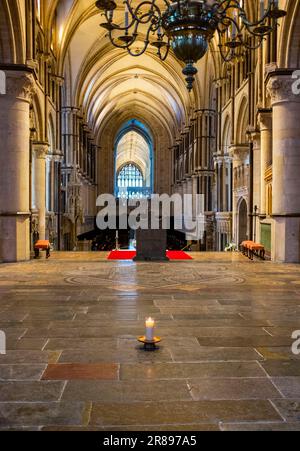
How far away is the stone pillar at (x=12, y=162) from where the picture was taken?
44.6 feet

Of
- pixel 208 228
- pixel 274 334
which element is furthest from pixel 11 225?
pixel 208 228

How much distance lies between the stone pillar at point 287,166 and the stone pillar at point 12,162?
22.6 feet

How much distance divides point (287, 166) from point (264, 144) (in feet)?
11.6

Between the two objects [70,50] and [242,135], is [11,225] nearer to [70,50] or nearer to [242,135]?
[242,135]

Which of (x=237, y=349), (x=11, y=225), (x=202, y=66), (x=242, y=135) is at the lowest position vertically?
(x=237, y=349)

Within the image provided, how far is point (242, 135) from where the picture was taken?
22375mm

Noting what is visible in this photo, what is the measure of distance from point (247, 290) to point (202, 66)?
945 inches

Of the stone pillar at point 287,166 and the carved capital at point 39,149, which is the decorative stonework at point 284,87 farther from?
the carved capital at point 39,149

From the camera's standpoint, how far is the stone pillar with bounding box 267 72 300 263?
13.3 m

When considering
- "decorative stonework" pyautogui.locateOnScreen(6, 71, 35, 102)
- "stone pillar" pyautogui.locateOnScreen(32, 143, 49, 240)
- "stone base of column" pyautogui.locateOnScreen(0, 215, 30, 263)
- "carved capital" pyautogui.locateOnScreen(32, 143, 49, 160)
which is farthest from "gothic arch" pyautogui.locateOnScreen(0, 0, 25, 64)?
"stone pillar" pyautogui.locateOnScreen(32, 143, 49, 240)

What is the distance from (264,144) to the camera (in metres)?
16.8

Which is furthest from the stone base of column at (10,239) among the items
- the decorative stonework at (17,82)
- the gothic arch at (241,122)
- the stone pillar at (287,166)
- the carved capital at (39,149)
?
the gothic arch at (241,122)

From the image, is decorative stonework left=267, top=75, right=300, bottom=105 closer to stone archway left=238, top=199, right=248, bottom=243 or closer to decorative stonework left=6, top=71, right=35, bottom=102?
decorative stonework left=6, top=71, right=35, bottom=102
